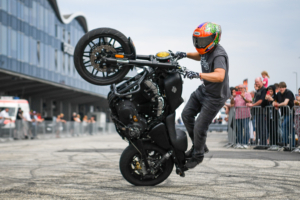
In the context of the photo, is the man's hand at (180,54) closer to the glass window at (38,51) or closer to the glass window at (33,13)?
the glass window at (33,13)

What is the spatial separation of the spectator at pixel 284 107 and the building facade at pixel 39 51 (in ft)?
71.3

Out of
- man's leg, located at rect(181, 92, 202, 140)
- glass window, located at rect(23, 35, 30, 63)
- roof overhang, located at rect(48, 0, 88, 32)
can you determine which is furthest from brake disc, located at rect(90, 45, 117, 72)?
roof overhang, located at rect(48, 0, 88, 32)

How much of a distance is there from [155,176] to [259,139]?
26.4ft

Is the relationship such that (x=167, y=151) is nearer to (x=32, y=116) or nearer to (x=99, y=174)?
(x=99, y=174)

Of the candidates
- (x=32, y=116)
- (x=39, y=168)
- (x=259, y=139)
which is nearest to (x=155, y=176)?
(x=39, y=168)

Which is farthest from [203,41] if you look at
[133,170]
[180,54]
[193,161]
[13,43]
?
[13,43]

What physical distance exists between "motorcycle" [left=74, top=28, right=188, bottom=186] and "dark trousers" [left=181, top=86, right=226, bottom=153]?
18 centimetres

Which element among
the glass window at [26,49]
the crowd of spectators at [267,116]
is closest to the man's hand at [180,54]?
the crowd of spectators at [267,116]

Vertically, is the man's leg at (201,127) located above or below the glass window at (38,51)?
below

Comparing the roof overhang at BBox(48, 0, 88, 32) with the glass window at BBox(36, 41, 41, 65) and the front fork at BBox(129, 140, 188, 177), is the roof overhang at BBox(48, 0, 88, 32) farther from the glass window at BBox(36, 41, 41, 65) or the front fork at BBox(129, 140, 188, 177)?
the front fork at BBox(129, 140, 188, 177)

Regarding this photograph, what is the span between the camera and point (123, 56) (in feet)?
16.5

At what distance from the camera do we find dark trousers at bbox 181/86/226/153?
505 centimetres

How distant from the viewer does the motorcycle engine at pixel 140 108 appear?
4.95 meters

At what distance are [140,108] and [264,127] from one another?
794 cm
